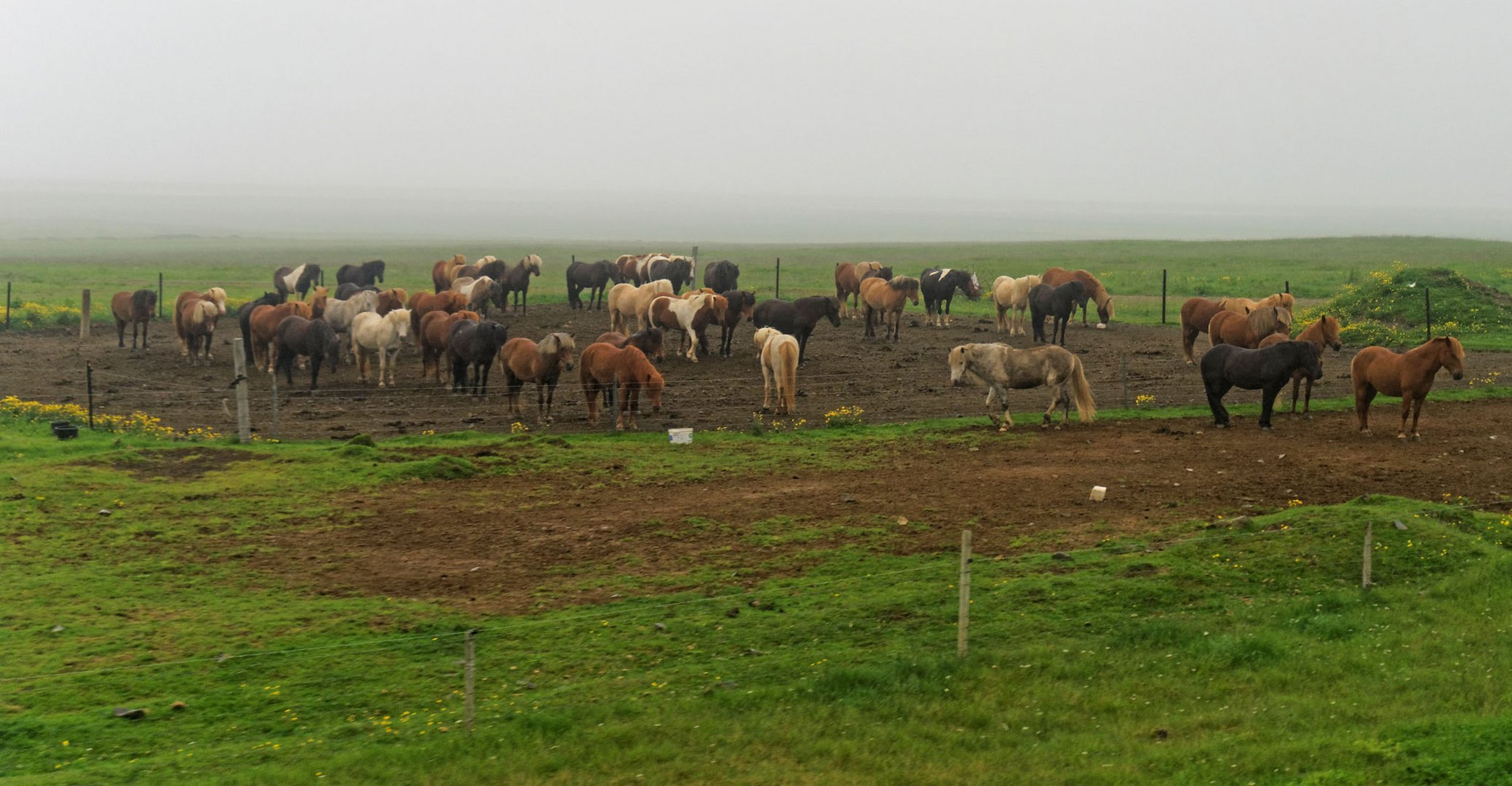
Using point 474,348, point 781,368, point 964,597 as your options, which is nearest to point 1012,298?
point 781,368

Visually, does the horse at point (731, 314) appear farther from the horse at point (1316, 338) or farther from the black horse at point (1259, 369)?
the black horse at point (1259, 369)

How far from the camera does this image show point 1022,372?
19219 mm

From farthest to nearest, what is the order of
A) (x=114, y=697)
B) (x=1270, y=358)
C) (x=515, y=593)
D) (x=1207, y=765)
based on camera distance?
1. (x=1270, y=358)
2. (x=515, y=593)
3. (x=114, y=697)
4. (x=1207, y=765)

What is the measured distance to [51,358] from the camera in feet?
88.3

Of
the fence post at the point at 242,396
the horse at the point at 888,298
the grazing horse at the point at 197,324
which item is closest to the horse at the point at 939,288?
the horse at the point at 888,298

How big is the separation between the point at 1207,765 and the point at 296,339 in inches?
803

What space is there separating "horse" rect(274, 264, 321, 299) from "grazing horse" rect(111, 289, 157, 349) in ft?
32.2

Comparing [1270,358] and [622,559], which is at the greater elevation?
[1270,358]

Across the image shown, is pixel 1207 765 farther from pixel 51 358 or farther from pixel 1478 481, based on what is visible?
pixel 51 358

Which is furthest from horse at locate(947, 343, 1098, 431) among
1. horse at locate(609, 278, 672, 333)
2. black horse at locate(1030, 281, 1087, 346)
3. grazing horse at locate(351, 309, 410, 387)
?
horse at locate(609, 278, 672, 333)

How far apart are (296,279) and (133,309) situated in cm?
1121

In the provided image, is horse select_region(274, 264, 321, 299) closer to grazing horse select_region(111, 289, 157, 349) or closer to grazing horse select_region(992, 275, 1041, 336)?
grazing horse select_region(111, 289, 157, 349)

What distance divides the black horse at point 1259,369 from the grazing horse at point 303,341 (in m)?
15.9

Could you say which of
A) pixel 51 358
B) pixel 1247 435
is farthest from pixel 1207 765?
pixel 51 358
